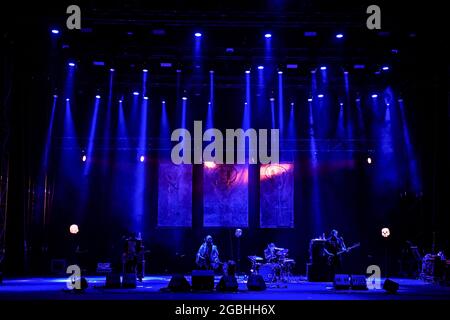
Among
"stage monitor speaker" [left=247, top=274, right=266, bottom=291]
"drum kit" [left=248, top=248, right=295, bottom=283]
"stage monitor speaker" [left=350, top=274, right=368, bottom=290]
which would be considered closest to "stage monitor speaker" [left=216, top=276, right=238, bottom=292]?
"stage monitor speaker" [left=247, top=274, right=266, bottom=291]

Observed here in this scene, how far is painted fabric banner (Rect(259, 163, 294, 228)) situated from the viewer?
57.6ft

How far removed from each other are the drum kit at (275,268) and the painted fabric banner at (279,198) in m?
3.41

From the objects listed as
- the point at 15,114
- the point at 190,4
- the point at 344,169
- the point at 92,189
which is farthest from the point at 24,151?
the point at 344,169

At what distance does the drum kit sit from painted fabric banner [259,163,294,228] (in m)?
3.41

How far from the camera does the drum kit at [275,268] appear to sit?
42.2 ft

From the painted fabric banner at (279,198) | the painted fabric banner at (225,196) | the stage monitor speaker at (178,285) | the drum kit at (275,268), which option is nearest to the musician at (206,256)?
the drum kit at (275,268)

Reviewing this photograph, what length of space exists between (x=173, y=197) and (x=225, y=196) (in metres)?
1.80

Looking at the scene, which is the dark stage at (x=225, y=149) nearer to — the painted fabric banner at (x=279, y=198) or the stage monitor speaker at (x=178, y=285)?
the painted fabric banner at (x=279, y=198)

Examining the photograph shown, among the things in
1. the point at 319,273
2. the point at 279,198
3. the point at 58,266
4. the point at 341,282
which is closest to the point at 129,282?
the point at 341,282

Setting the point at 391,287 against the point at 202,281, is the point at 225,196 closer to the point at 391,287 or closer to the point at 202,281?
the point at 202,281

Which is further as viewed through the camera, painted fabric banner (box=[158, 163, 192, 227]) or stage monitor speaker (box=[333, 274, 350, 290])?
painted fabric banner (box=[158, 163, 192, 227])

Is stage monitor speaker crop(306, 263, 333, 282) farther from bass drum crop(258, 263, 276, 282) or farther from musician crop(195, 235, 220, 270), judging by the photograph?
musician crop(195, 235, 220, 270)

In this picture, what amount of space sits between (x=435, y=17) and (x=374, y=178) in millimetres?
8193

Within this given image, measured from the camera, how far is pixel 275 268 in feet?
43.4
